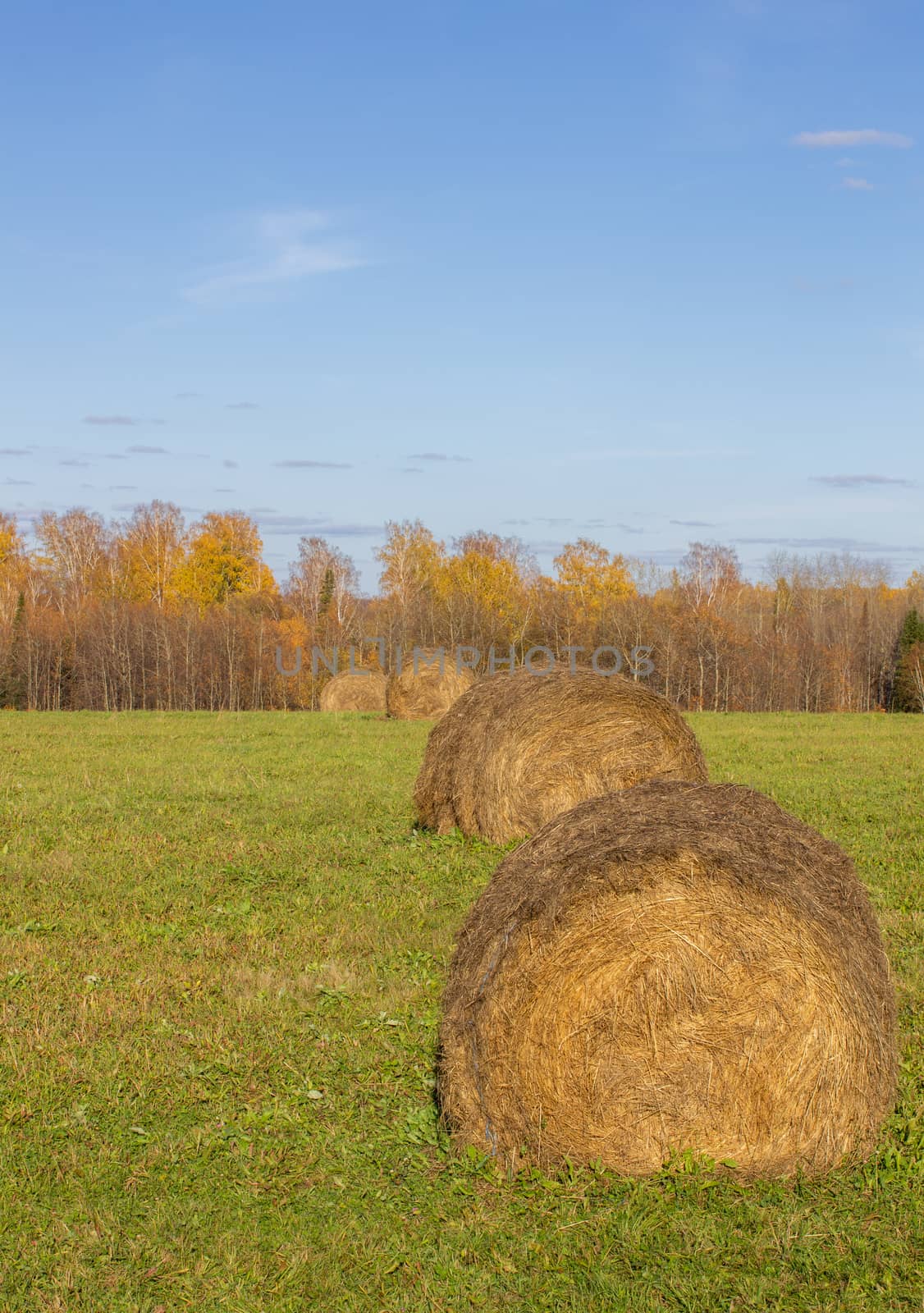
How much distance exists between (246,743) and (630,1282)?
2014cm

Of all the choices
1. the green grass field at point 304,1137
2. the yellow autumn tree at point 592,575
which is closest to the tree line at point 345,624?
the yellow autumn tree at point 592,575

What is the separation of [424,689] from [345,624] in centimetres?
3807

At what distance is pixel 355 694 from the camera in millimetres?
36594

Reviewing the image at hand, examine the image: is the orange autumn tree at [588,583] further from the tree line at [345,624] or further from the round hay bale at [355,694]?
the round hay bale at [355,694]

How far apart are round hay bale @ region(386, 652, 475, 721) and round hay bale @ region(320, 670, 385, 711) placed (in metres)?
5.77

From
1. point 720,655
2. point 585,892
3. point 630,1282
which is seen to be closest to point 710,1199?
point 630,1282

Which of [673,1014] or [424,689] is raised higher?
[424,689]

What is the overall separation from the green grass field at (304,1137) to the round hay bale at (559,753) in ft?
1.99

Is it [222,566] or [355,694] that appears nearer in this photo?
[355,694]

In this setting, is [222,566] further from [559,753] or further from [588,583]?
[559,753]

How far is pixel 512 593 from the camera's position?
71.4 meters

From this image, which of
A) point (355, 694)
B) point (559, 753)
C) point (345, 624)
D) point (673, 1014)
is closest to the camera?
point (673, 1014)

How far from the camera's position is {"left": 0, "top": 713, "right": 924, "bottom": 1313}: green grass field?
14.4 feet

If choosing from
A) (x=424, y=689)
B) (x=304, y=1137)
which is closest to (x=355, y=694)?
(x=424, y=689)
